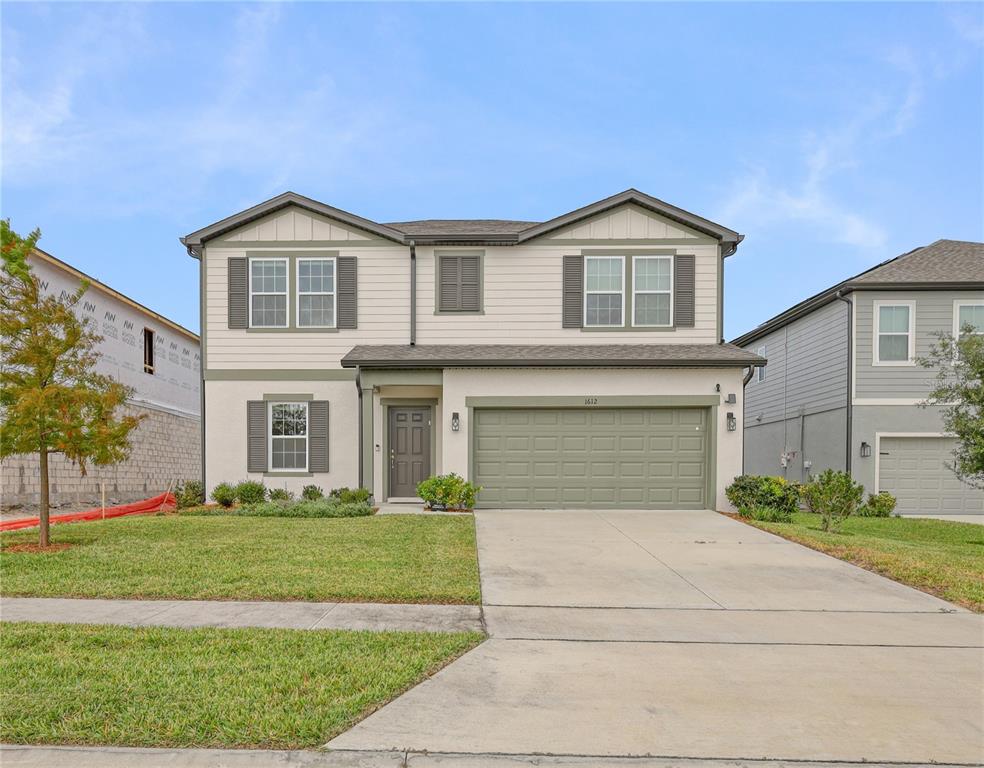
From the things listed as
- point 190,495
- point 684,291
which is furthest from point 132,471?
point 684,291

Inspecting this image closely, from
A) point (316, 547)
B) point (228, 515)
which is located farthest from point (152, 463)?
point (316, 547)

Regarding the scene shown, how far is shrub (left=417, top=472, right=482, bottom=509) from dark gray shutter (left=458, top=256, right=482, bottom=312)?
160 inches

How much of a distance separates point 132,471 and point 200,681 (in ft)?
60.5

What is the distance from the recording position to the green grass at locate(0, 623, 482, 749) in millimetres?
3545

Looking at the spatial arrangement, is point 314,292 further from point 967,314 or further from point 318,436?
point 967,314

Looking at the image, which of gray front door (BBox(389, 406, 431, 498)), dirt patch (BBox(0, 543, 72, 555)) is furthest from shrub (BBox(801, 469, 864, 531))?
dirt patch (BBox(0, 543, 72, 555))

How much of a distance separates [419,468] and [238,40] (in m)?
10.6

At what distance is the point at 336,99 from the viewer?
17703mm

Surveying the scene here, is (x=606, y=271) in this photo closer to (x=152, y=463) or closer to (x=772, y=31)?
(x=772, y=31)

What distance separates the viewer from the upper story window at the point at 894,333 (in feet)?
53.3

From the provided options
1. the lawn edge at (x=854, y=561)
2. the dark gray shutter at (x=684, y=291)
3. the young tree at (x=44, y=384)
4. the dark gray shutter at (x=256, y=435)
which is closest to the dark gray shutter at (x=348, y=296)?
the dark gray shutter at (x=256, y=435)

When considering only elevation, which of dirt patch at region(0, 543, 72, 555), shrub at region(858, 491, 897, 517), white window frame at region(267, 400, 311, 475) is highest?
white window frame at region(267, 400, 311, 475)

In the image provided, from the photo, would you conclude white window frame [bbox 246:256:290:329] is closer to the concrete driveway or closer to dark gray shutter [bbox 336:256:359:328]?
dark gray shutter [bbox 336:256:359:328]

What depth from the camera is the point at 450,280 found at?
15086mm
